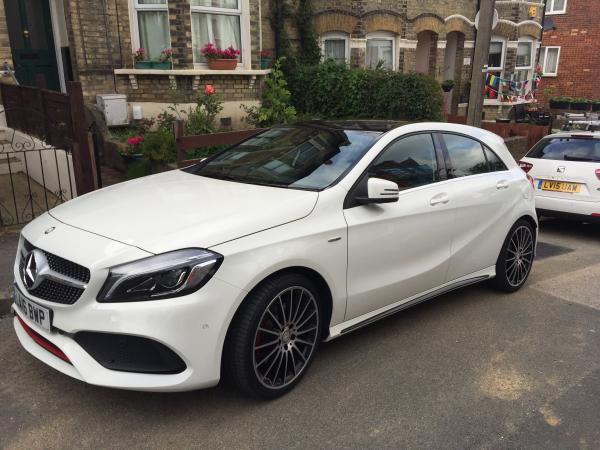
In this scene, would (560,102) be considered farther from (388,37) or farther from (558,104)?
(388,37)

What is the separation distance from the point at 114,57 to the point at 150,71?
0.75 m

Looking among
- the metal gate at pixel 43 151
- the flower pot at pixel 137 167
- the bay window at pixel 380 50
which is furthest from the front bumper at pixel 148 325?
the bay window at pixel 380 50

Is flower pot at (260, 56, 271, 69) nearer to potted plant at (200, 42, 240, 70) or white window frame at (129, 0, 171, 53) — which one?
potted plant at (200, 42, 240, 70)

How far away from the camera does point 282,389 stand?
130 inches

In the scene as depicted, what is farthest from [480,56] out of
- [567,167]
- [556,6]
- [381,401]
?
[556,6]

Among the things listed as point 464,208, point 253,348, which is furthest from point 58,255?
point 464,208

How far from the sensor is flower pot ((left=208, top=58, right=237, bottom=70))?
34.4 ft

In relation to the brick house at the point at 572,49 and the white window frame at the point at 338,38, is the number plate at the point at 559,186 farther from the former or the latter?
the brick house at the point at 572,49

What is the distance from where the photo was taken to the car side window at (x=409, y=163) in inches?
155

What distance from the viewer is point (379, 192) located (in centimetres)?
359

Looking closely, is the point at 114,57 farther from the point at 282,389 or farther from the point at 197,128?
the point at 282,389

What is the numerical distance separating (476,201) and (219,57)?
7.37 metres

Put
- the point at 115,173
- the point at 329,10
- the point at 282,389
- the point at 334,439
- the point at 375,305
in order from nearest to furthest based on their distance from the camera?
the point at 334,439, the point at 282,389, the point at 375,305, the point at 115,173, the point at 329,10

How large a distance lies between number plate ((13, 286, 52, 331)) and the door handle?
9.05 ft
